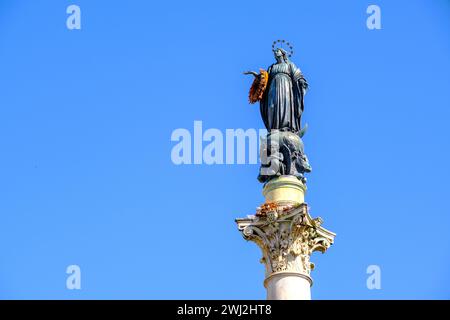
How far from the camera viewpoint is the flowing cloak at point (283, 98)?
37.9 meters

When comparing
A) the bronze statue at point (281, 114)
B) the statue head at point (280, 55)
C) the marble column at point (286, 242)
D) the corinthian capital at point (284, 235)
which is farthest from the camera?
the statue head at point (280, 55)

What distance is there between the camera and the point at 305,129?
38.1 meters

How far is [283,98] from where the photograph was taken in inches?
1502

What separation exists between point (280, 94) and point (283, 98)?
0.52 ft

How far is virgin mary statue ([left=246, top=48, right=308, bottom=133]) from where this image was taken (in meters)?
38.0

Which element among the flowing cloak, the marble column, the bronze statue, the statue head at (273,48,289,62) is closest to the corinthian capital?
the marble column

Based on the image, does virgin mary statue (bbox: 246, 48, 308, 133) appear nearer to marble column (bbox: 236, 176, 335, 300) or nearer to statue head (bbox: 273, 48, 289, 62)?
statue head (bbox: 273, 48, 289, 62)

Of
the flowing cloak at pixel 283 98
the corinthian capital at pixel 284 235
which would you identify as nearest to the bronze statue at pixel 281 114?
the flowing cloak at pixel 283 98

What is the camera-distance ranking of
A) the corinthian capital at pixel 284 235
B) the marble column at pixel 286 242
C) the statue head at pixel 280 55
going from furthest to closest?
the statue head at pixel 280 55 < the corinthian capital at pixel 284 235 < the marble column at pixel 286 242

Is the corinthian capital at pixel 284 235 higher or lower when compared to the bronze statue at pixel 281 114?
lower

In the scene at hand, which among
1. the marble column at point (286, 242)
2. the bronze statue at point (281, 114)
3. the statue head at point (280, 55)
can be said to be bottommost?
the marble column at point (286, 242)

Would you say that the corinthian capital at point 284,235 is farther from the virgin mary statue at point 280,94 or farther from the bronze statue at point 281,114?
the virgin mary statue at point 280,94

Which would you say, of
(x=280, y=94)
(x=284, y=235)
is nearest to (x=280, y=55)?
(x=280, y=94)
